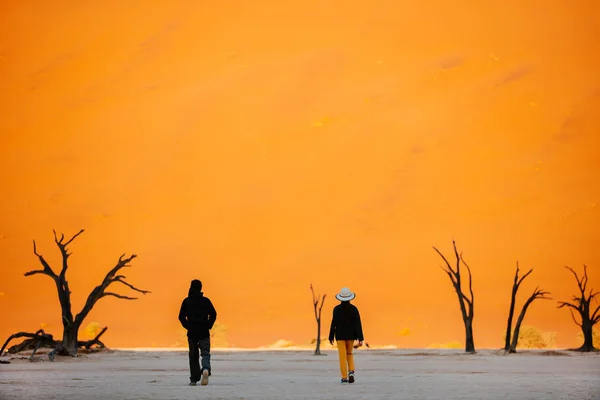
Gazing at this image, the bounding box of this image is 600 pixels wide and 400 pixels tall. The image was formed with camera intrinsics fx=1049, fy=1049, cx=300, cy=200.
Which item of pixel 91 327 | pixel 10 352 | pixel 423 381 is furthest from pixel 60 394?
pixel 91 327

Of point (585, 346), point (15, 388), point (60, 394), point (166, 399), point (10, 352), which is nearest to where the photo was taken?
point (166, 399)

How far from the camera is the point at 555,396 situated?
63.0 ft

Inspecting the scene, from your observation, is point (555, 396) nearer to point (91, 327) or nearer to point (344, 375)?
point (344, 375)

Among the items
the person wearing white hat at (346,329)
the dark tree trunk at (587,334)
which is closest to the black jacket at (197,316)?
the person wearing white hat at (346,329)

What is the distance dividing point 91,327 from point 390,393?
282ft

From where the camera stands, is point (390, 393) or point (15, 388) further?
point (15, 388)

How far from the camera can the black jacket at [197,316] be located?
75.7 feet

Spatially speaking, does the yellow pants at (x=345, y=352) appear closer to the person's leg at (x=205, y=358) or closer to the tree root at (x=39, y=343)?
the person's leg at (x=205, y=358)

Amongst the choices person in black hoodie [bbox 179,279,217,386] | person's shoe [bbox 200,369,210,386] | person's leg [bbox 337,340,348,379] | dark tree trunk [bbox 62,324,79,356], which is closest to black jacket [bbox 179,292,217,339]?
person in black hoodie [bbox 179,279,217,386]

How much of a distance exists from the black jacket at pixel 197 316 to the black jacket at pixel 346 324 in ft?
9.28

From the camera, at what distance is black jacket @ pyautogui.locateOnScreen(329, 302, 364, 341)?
2392 cm

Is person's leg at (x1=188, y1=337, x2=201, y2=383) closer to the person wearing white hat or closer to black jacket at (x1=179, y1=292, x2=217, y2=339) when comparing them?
black jacket at (x1=179, y1=292, x2=217, y2=339)

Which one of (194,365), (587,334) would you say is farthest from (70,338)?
(587,334)

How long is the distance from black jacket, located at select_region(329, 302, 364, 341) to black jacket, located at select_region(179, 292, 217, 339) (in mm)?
2829
